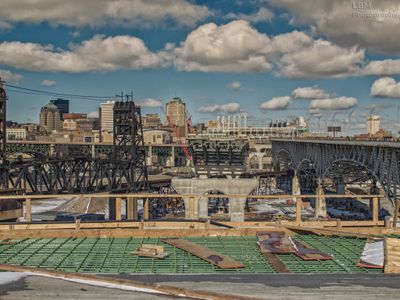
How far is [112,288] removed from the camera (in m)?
11.6

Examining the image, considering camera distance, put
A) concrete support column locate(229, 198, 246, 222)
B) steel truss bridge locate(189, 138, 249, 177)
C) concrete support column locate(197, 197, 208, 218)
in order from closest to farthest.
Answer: concrete support column locate(229, 198, 246, 222)
concrete support column locate(197, 197, 208, 218)
steel truss bridge locate(189, 138, 249, 177)

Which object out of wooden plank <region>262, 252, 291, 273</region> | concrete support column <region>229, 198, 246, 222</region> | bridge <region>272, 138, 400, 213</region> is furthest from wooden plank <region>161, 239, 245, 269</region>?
concrete support column <region>229, 198, 246, 222</region>

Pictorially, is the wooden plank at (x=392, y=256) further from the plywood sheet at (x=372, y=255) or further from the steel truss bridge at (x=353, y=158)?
the steel truss bridge at (x=353, y=158)

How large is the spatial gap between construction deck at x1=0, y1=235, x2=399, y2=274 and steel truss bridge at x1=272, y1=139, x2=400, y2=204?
1398 inches

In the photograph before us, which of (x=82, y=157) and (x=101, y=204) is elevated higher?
(x=82, y=157)

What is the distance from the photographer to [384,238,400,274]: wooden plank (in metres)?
14.0

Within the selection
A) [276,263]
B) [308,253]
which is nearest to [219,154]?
[308,253]

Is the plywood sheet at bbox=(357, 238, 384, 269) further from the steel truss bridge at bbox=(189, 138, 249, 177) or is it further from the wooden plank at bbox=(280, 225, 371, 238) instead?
the steel truss bridge at bbox=(189, 138, 249, 177)

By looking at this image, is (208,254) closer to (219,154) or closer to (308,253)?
(308,253)

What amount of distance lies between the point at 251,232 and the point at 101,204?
8974 cm

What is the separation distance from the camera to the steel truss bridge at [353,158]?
187ft

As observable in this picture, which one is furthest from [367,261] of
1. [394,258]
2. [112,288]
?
[112,288]

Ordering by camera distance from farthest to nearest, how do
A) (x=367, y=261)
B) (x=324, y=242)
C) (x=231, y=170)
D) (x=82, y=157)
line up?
(x=231, y=170) < (x=82, y=157) < (x=324, y=242) < (x=367, y=261)

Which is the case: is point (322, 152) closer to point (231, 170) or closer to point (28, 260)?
point (231, 170)
